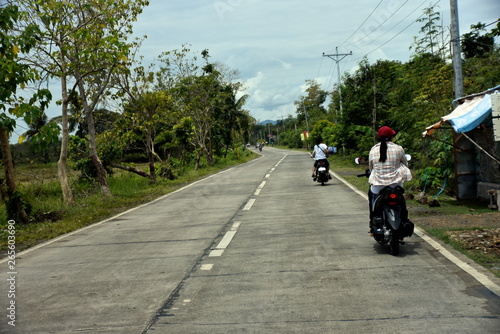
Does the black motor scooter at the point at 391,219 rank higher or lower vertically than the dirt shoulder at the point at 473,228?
higher

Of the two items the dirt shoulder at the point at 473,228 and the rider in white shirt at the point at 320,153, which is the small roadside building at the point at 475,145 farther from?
the rider in white shirt at the point at 320,153

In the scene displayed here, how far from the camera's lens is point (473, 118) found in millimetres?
10242

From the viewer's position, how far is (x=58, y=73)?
14492 mm

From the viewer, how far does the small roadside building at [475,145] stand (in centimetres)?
1048

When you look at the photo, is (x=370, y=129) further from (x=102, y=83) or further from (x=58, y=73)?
(x=58, y=73)

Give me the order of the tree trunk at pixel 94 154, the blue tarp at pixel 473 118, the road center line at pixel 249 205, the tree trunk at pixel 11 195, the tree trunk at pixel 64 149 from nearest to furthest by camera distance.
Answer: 1. the blue tarp at pixel 473 118
2. the road center line at pixel 249 205
3. the tree trunk at pixel 11 195
4. the tree trunk at pixel 64 149
5. the tree trunk at pixel 94 154

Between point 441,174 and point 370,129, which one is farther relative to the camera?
point 370,129

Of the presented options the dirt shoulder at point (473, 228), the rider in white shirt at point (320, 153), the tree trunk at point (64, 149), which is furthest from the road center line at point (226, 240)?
the rider in white shirt at point (320, 153)

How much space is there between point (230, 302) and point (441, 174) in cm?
1136

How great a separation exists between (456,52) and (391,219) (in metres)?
8.03

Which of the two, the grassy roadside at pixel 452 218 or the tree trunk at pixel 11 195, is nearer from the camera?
the grassy roadside at pixel 452 218

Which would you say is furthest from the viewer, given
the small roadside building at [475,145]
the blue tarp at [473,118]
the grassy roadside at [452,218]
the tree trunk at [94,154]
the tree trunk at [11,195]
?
the tree trunk at [94,154]

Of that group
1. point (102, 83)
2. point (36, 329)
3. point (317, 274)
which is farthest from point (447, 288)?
point (102, 83)

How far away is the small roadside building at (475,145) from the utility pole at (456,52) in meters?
0.90
